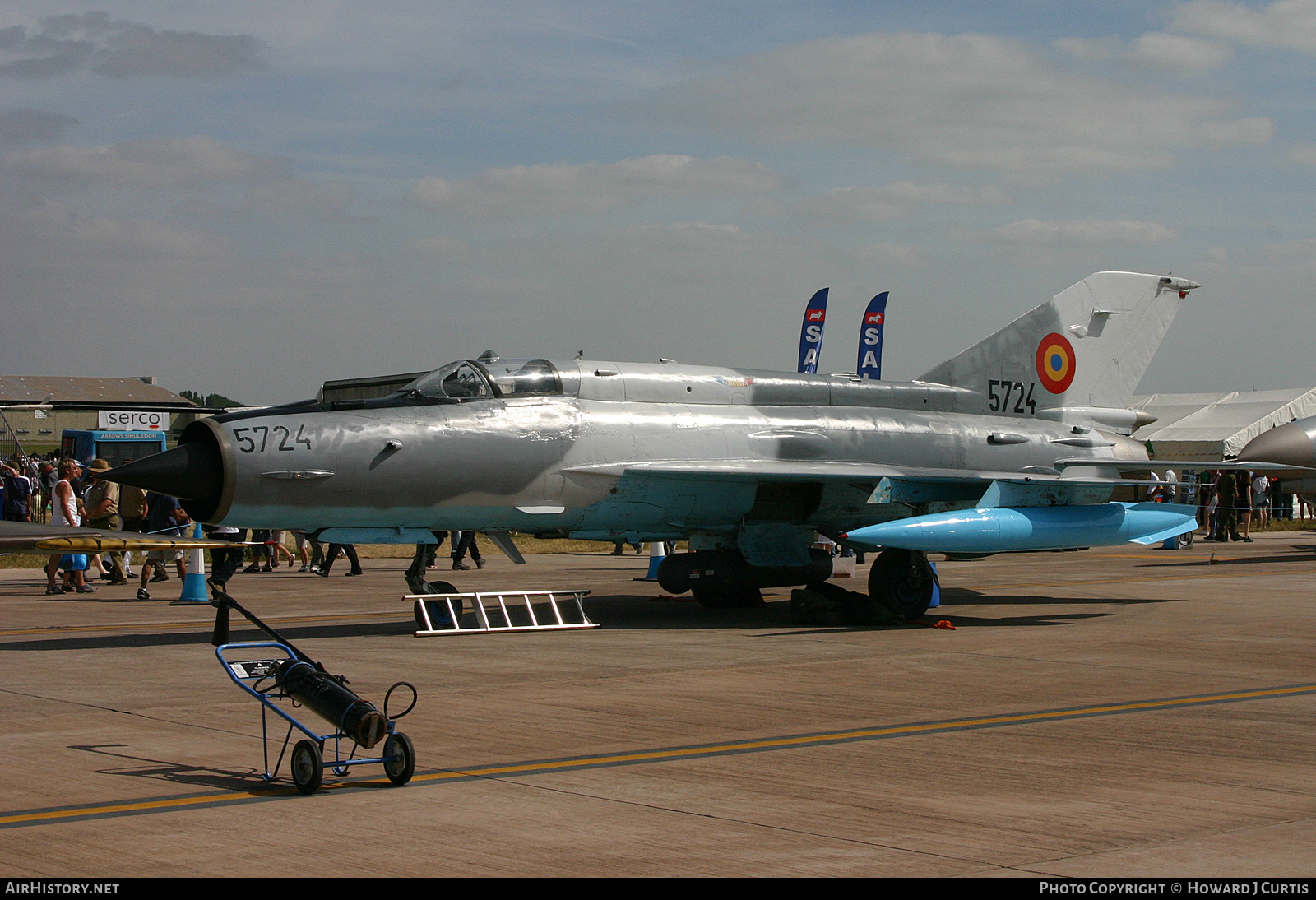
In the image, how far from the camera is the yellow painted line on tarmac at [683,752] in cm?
646

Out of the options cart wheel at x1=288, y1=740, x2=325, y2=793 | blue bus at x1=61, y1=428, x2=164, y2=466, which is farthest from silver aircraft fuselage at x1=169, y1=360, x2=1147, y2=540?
blue bus at x1=61, y1=428, x2=164, y2=466

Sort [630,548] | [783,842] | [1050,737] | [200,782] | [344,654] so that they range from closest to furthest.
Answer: [783,842], [200,782], [1050,737], [344,654], [630,548]

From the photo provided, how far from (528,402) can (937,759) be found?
8239mm

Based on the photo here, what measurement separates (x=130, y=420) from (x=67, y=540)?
50.3 meters

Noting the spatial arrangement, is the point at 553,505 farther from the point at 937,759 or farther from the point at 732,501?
the point at 937,759

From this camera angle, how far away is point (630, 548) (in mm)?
35125

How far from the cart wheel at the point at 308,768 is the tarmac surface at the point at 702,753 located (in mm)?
92

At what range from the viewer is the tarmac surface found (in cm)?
567

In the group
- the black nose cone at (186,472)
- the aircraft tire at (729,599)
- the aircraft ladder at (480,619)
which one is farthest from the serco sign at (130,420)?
the black nose cone at (186,472)

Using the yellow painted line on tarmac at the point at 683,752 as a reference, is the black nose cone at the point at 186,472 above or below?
above

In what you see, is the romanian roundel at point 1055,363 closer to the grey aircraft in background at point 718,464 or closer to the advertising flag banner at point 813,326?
the grey aircraft in background at point 718,464

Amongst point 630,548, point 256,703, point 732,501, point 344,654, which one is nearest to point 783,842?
point 256,703

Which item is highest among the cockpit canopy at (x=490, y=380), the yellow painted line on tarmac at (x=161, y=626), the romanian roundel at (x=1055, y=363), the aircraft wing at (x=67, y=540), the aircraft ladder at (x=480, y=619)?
the romanian roundel at (x=1055, y=363)

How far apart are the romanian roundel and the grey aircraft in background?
3 centimetres
